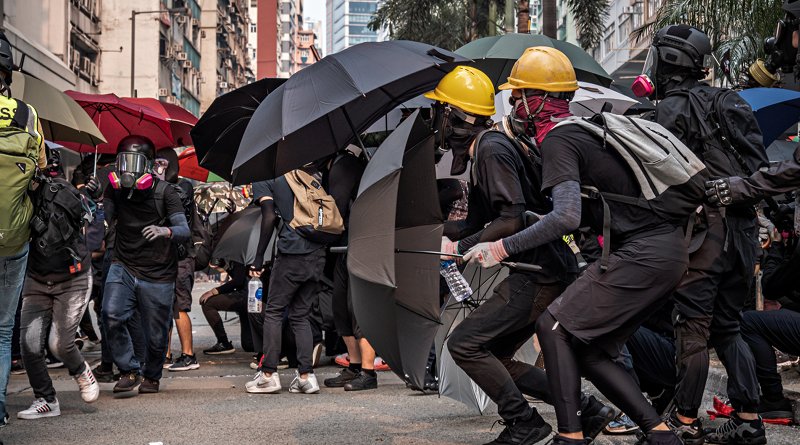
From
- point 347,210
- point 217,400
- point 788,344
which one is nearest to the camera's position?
point 788,344

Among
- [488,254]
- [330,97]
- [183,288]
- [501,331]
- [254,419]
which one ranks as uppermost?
[330,97]

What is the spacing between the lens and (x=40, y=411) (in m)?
7.11

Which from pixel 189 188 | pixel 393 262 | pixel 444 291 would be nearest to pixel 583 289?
pixel 393 262

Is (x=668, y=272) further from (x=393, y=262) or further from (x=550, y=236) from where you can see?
(x=393, y=262)

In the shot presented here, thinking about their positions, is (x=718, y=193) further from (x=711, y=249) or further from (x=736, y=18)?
(x=736, y=18)

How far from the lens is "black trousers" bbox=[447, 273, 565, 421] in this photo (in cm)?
524

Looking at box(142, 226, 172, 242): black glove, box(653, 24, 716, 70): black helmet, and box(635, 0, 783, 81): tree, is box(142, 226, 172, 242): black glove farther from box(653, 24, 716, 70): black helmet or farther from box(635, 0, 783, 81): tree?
box(635, 0, 783, 81): tree

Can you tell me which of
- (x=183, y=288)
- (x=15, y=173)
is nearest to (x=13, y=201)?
(x=15, y=173)

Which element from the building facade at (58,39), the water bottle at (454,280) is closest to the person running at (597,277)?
the water bottle at (454,280)

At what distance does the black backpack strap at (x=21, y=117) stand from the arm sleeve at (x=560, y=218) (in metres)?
3.05

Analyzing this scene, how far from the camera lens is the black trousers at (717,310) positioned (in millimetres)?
5758

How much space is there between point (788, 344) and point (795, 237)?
0.73 metres

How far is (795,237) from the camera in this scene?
6.78 meters

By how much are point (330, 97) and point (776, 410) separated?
3.26 m
